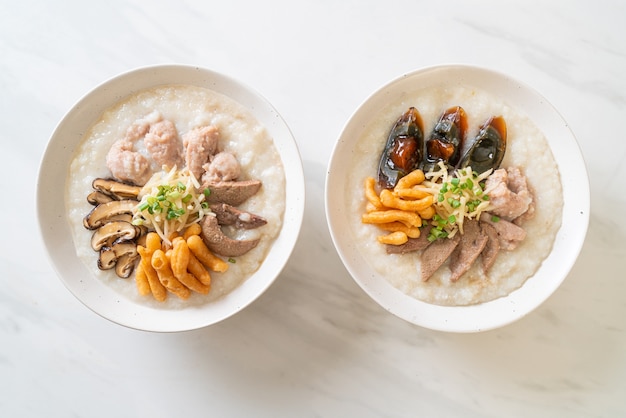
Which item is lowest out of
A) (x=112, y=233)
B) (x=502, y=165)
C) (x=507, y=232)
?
(x=112, y=233)

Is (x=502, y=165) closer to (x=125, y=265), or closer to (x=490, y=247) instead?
(x=490, y=247)

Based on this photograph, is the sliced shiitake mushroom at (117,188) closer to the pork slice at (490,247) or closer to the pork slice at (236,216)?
the pork slice at (236,216)

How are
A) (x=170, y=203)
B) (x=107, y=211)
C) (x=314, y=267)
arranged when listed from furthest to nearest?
(x=314, y=267), (x=107, y=211), (x=170, y=203)

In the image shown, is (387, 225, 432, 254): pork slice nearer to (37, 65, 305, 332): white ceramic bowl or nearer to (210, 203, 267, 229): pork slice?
(37, 65, 305, 332): white ceramic bowl

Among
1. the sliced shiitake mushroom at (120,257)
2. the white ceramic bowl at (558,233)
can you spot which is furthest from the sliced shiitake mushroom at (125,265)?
the white ceramic bowl at (558,233)

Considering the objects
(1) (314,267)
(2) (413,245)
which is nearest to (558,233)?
(2) (413,245)

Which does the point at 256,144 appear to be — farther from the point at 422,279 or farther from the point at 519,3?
the point at 519,3

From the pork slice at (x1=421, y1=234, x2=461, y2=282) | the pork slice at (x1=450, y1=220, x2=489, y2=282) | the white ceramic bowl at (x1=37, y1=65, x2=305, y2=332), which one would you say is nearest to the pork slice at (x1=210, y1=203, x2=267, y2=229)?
the white ceramic bowl at (x1=37, y1=65, x2=305, y2=332)
